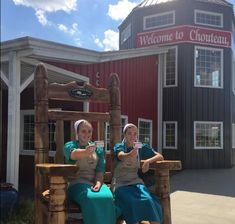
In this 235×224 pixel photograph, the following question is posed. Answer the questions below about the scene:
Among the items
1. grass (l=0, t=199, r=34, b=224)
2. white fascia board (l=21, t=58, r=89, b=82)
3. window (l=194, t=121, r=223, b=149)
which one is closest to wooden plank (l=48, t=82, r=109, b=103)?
grass (l=0, t=199, r=34, b=224)

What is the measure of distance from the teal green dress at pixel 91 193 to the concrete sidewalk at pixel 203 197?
128 inches

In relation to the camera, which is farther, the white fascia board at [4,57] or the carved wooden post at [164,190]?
the white fascia board at [4,57]

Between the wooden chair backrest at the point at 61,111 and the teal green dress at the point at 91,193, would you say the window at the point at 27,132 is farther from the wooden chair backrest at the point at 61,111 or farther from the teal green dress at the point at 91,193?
the teal green dress at the point at 91,193

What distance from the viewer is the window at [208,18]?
16.3 meters

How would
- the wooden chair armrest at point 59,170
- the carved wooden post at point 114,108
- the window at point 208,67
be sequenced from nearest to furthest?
the wooden chair armrest at point 59,170 < the carved wooden post at point 114,108 < the window at point 208,67

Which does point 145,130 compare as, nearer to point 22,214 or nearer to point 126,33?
point 126,33

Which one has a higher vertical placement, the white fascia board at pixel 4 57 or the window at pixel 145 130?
the white fascia board at pixel 4 57

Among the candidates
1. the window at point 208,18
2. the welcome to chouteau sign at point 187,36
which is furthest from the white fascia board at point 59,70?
the window at point 208,18

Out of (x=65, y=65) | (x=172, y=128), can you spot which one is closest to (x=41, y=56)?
(x=65, y=65)

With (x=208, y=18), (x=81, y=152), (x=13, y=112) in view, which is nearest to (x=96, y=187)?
(x=81, y=152)

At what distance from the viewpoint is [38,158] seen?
14.5 ft

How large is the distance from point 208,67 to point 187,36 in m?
1.47

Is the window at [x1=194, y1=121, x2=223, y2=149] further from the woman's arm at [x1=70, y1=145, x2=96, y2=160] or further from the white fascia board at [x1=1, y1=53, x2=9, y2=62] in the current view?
the woman's arm at [x1=70, y1=145, x2=96, y2=160]

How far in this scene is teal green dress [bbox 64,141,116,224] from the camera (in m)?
3.69
